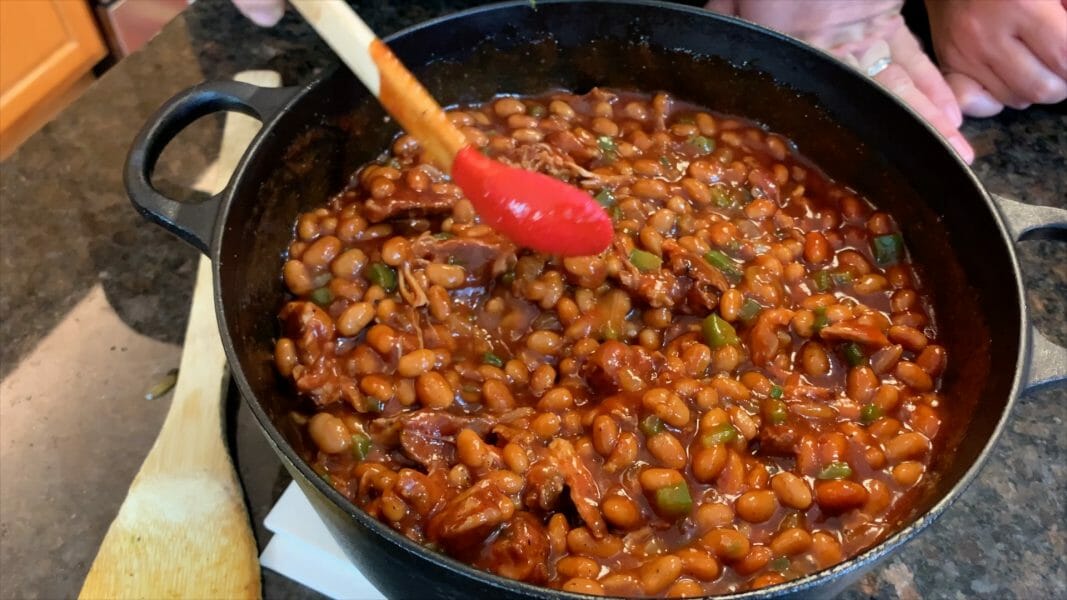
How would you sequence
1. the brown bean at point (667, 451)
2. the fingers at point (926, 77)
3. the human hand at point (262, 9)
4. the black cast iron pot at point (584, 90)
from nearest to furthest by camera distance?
the black cast iron pot at point (584, 90) < the brown bean at point (667, 451) < the human hand at point (262, 9) < the fingers at point (926, 77)

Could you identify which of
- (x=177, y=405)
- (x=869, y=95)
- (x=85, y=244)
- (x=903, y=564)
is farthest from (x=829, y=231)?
(x=85, y=244)

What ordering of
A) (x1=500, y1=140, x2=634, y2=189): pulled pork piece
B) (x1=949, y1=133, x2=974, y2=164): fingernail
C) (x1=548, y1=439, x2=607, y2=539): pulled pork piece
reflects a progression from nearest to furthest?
(x1=548, y1=439, x2=607, y2=539): pulled pork piece, (x1=500, y1=140, x2=634, y2=189): pulled pork piece, (x1=949, y1=133, x2=974, y2=164): fingernail

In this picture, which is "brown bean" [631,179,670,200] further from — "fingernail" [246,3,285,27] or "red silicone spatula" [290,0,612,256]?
"fingernail" [246,3,285,27]

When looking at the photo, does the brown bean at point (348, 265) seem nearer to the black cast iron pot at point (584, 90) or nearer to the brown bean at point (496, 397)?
the black cast iron pot at point (584, 90)

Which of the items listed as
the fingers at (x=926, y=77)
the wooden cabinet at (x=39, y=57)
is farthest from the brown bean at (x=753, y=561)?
the wooden cabinet at (x=39, y=57)

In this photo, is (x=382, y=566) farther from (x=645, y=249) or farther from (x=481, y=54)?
(x=481, y=54)

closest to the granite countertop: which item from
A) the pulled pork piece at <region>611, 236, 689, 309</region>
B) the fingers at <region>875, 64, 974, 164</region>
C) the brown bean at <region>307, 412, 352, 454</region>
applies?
the fingers at <region>875, 64, 974, 164</region>
